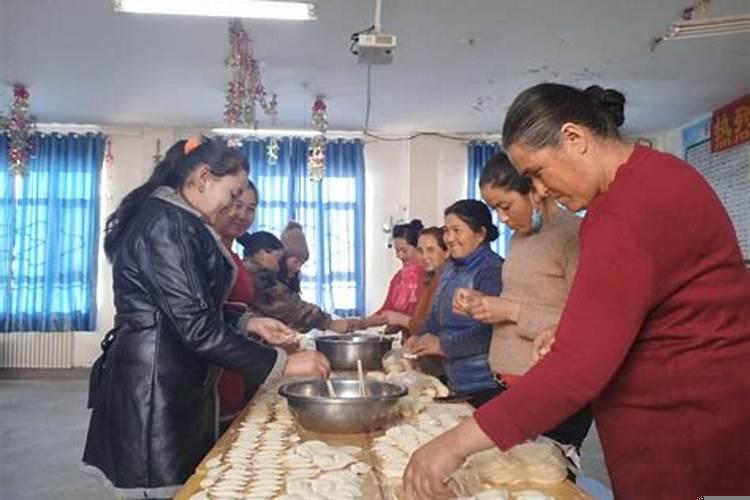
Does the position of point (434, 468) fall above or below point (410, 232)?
below

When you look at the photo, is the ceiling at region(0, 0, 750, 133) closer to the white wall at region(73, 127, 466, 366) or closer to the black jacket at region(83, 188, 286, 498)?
the white wall at region(73, 127, 466, 366)

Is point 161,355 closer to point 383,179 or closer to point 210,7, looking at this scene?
point 210,7

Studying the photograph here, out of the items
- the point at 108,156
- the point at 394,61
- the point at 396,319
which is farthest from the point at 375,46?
the point at 108,156

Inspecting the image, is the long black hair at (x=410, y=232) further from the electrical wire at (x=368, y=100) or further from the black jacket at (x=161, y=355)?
the black jacket at (x=161, y=355)

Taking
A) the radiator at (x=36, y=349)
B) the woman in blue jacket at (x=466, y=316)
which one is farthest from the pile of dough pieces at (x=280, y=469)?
the radiator at (x=36, y=349)

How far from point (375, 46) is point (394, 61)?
72.1 inches

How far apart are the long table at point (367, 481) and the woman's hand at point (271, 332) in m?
0.50

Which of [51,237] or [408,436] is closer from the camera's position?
[408,436]

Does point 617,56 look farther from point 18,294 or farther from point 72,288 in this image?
point 18,294

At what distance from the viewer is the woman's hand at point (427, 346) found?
2297mm

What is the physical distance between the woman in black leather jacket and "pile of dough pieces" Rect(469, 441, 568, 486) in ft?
1.81

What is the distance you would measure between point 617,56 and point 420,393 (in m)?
3.53

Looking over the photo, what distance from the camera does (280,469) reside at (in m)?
1.22

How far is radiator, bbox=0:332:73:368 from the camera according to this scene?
662 centimetres
